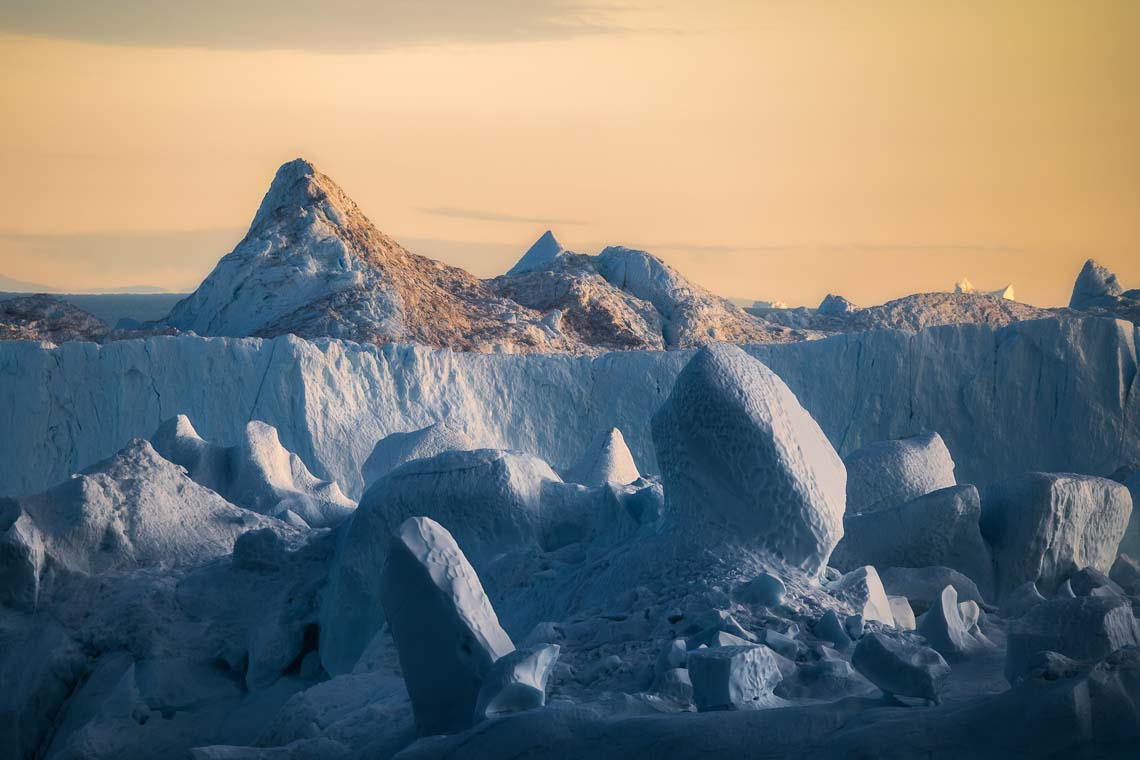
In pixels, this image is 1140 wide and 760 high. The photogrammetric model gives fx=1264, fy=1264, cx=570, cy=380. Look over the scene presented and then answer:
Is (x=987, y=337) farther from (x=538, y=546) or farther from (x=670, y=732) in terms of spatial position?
(x=670, y=732)

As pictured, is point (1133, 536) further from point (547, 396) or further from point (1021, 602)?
point (547, 396)

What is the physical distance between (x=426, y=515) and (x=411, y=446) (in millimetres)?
2676

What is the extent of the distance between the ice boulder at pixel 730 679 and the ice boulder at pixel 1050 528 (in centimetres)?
276

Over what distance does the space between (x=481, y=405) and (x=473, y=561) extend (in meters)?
6.72

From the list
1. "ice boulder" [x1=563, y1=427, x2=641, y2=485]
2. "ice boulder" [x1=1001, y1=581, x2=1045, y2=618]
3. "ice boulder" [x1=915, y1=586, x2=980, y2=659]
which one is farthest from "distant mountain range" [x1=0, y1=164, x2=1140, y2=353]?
"ice boulder" [x1=915, y1=586, x2=980, y2=659]

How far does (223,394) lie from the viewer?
431 inches

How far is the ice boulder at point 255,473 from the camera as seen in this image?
6.60m

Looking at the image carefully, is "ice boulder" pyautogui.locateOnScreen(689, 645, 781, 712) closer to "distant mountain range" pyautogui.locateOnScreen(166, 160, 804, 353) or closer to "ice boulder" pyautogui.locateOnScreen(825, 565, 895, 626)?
"ice boulder" pyautogui.locateOnScreen(825, 565, 895, 626)

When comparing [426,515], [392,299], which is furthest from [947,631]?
[392,299]

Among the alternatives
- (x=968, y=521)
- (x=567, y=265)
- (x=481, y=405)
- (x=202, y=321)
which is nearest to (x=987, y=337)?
(x=481, y=405)

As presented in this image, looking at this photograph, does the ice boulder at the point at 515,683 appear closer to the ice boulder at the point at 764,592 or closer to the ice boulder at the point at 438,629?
the ice boulder at the point at 438,629

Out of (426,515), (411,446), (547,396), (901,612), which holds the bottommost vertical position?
(901,612)

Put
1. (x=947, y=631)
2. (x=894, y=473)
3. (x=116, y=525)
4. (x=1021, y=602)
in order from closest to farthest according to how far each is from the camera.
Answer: (x=947, y=631)
(x=1021, y=602)
(x=116, y=525)
(x=894, y=473)

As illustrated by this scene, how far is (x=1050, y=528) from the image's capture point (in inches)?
215
